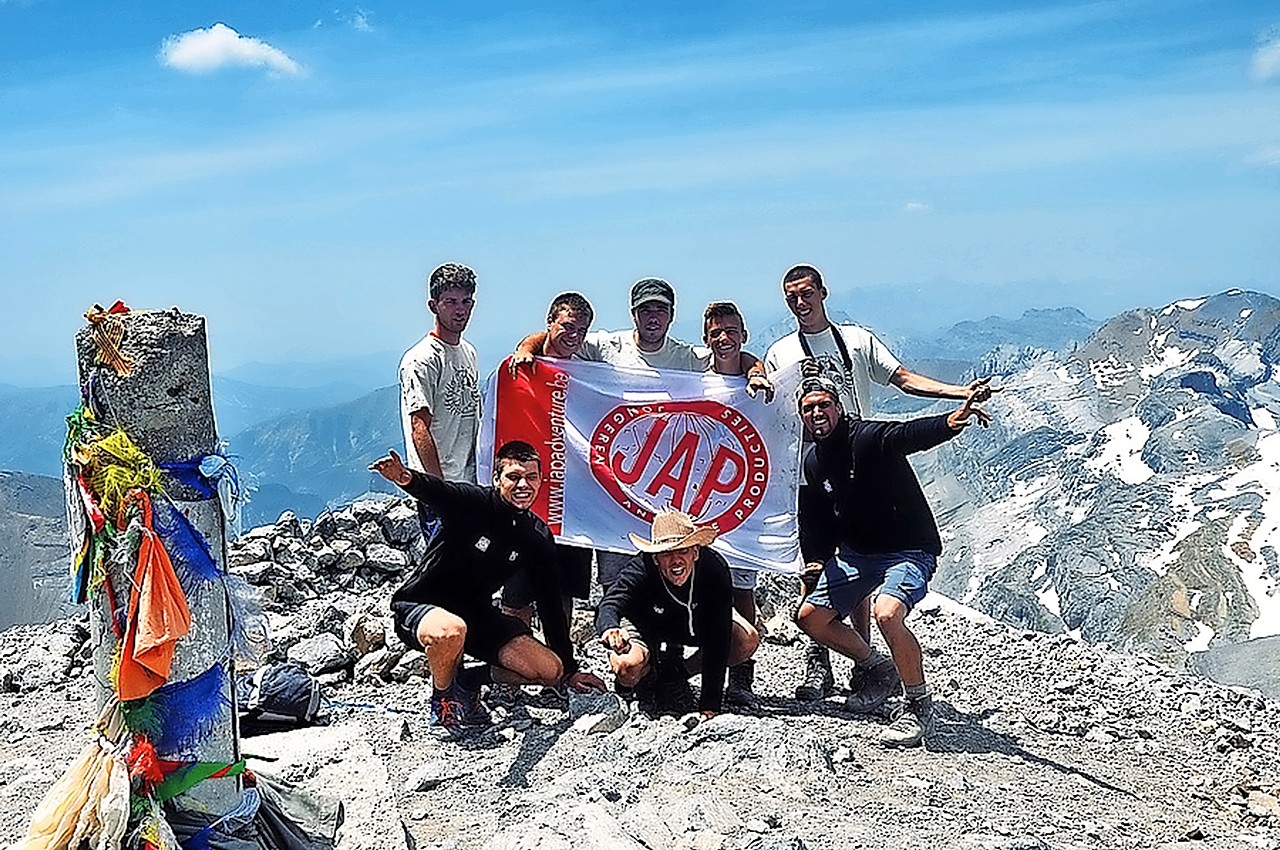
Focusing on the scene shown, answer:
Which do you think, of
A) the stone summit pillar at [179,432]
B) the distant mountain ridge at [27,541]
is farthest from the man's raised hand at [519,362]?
the stone summit pillar at [179,432]

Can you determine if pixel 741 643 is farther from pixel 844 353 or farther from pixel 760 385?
pixel 844 353

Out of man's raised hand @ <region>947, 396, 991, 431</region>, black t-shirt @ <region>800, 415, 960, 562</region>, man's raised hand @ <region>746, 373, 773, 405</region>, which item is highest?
man's raised hand @ <region>746, 373, 773, 405</region>

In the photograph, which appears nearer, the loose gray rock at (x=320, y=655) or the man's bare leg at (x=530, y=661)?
the man's bare leg at (x=530, y=661)

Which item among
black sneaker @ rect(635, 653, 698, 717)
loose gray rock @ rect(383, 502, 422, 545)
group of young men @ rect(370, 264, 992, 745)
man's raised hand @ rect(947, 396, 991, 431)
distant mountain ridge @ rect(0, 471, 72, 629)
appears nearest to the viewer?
man's raised hand @ rect(947, 396, 991, 431)

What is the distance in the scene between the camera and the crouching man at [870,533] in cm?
765

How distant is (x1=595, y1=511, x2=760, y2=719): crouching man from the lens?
7551 mm

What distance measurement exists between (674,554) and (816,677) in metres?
2.49

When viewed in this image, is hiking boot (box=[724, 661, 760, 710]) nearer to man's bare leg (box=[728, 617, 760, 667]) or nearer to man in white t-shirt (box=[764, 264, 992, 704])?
man's bare leg (box=[728, 617, 760, 667])

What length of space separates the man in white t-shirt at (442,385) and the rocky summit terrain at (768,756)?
1.82m

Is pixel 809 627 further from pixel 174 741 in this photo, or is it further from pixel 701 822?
pixel 174 741

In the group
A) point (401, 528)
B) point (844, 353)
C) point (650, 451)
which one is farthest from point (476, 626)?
point (401, 528)

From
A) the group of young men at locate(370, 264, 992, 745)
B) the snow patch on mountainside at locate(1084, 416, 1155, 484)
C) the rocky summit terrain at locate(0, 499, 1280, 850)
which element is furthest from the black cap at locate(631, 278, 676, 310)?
the snow patch on mountainside at locate(1084, 416, 1155, 484)

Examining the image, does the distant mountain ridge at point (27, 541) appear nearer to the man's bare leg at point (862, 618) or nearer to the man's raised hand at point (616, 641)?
the man's raised hand at point (616, 641)

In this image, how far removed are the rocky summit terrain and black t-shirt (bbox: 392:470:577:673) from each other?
37.9 inches
